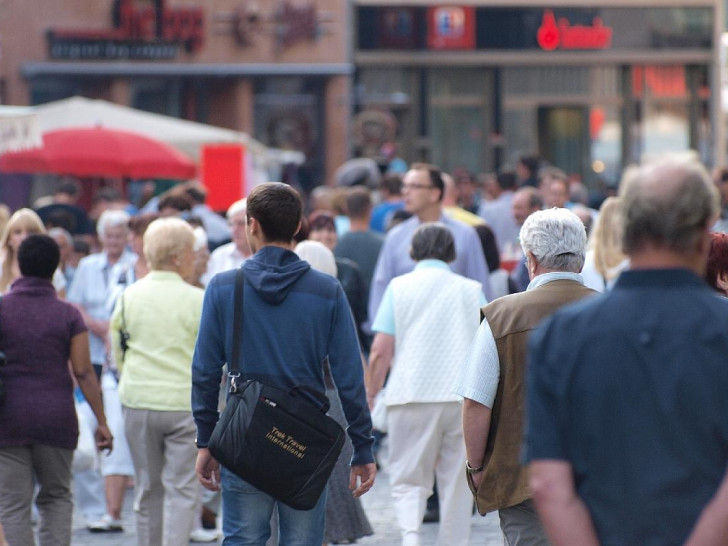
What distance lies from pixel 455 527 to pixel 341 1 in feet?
77.1

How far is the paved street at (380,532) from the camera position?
8.43 metres

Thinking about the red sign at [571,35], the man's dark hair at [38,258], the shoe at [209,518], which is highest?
the red sign at [571,35]

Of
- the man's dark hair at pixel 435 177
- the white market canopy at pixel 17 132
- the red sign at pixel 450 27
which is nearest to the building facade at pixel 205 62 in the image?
the red sign at pixel 450 27

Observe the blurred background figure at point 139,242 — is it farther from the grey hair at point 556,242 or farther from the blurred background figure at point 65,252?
the grey hair at point 556,242

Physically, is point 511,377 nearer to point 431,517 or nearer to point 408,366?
point 408,366

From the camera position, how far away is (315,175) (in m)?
30.0

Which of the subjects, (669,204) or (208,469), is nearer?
(669,204)

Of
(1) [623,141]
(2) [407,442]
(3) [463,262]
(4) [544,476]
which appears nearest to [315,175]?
(1) [623,141]

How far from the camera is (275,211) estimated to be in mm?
5387

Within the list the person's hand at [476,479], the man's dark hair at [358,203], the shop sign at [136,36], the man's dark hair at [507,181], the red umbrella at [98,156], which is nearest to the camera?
the person's hand at [476,479]

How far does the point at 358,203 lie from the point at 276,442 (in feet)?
19.0

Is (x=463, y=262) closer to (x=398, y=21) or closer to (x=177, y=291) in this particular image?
(x=177, y=291)

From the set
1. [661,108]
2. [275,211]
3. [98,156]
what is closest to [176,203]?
[98,156]

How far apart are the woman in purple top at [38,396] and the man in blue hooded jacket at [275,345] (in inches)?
64.1
